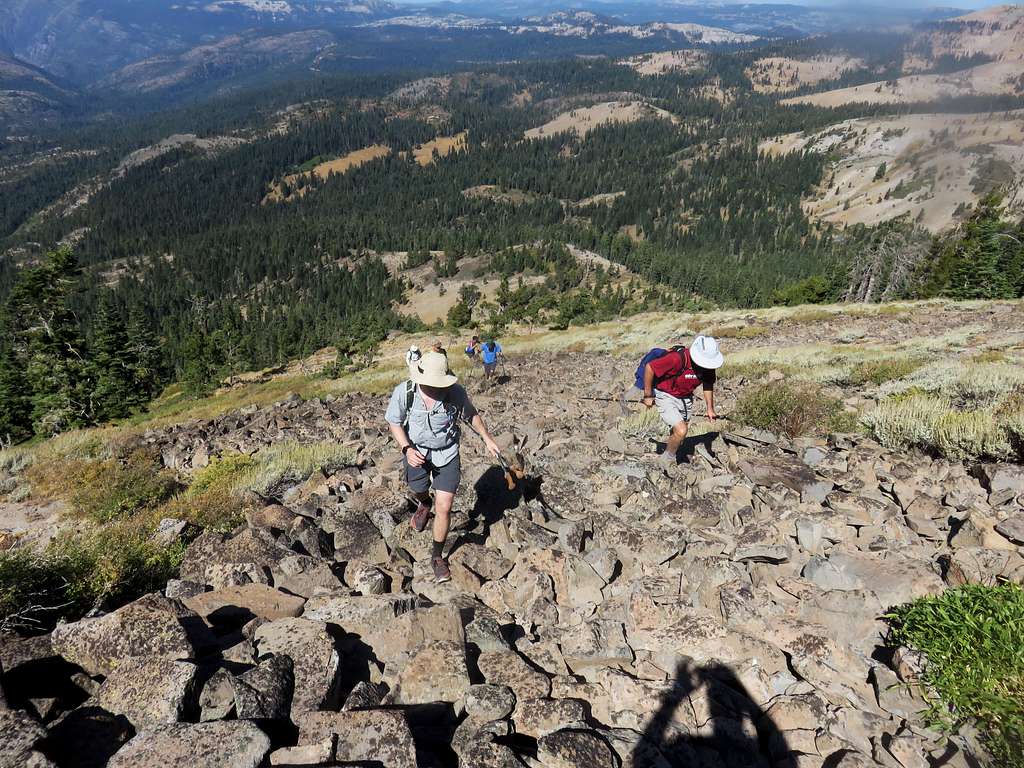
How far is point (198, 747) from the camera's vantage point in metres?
2.63

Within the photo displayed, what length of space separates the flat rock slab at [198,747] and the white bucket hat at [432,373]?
130 inches

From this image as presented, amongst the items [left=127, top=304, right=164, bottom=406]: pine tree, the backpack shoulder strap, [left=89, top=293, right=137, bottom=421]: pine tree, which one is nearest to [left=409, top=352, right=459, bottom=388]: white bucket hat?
the backpack shoulder strap

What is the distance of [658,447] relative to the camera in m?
8.34

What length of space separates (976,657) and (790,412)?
609cm

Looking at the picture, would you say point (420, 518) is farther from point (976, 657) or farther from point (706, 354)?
point (976, 657)

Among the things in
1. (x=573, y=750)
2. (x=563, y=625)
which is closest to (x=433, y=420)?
(x=563, y=625)

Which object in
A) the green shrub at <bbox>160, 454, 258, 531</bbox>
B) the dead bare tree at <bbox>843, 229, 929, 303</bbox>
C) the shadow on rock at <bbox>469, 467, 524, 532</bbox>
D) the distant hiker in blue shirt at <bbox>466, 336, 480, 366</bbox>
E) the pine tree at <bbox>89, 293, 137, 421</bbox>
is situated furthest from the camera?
the dead bare tree at <bbox>843, 229, 929, 303</bbox>

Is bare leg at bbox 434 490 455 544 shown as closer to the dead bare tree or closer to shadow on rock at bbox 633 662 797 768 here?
shadow on rock at bbox 633 662 797 768

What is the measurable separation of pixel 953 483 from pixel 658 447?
363 centimetres

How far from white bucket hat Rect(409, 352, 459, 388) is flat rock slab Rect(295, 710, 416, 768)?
3.11m

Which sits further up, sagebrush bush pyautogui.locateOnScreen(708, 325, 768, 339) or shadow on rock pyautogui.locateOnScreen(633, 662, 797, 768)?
shadow on rock pyautogui.locateOnScreen(633, 662, 797, 768)

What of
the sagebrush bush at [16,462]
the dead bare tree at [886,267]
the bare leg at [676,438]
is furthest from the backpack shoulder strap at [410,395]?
the dead bare tree at [886,267]

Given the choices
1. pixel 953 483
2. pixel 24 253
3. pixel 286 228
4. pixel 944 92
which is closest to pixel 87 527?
pixel 953 483

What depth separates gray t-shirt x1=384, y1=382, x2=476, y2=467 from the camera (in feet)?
18.6
